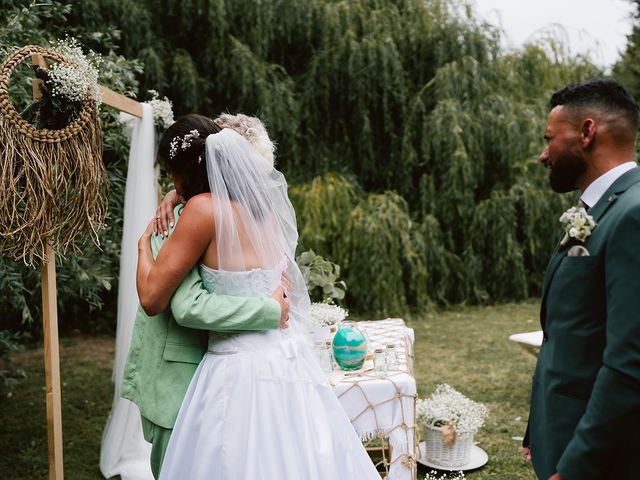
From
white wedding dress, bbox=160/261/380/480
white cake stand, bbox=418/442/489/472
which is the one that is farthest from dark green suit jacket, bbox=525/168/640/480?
white cake stand, bbox=418/442/489/472

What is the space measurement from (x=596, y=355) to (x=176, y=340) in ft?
5.09

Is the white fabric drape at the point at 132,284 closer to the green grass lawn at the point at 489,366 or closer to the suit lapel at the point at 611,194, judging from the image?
the green grass lawn at the point at 489,366

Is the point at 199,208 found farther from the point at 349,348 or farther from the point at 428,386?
the point at 428,386

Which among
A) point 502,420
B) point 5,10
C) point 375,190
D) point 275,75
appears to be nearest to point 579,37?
point 375,190

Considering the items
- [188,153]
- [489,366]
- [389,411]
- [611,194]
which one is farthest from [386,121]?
[611,194]

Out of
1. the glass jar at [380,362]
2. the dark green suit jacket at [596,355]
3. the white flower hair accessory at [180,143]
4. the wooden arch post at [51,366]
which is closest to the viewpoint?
the dark green suit jacket at [596,355]

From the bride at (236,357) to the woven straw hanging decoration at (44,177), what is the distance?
20.1 inches

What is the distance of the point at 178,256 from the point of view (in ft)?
7.42

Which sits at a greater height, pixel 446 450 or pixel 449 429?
pixel 449 429

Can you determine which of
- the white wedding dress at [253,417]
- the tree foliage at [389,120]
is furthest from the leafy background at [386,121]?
A: the white wedding dress at [253,417]

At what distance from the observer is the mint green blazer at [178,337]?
228 centimetres

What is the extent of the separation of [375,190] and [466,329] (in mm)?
2289

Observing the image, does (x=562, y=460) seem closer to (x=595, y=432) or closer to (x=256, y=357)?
(x=595, y=432)

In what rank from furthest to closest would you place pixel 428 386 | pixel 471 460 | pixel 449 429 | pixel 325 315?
1. pixel 428 386
2. pixel 471 460
3. pixel 449 429
4. pixel 325 315
